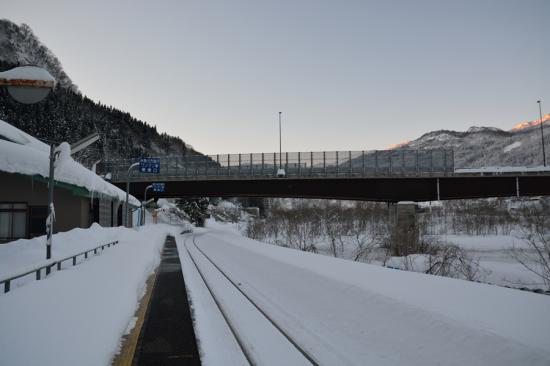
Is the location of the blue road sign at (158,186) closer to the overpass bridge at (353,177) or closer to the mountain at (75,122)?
the overpass bridge at (353,177)

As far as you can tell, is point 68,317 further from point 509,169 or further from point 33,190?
point 509,169

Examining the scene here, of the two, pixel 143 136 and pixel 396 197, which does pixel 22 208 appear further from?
pixel 143 136

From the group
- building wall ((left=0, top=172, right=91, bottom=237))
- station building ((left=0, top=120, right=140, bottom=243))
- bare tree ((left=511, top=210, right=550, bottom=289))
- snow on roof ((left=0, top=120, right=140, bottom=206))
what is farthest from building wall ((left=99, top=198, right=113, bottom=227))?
bare tree ((left=511, top=210, right=550, bottom=289))

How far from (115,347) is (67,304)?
1233 millimetres

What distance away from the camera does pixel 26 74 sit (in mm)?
5754

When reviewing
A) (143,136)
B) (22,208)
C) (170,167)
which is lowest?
(22,208)

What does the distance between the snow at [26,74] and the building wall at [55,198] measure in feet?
54.6

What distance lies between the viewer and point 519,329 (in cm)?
508

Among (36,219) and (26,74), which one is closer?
(26,74)

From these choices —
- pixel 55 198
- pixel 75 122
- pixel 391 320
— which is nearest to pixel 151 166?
pixel 55 198

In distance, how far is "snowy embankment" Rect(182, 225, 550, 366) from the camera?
16.6 ft

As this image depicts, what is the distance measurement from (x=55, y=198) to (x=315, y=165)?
26.4m

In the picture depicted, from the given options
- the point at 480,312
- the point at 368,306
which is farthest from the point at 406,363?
the point at 368,306

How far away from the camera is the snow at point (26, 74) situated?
5.62m
